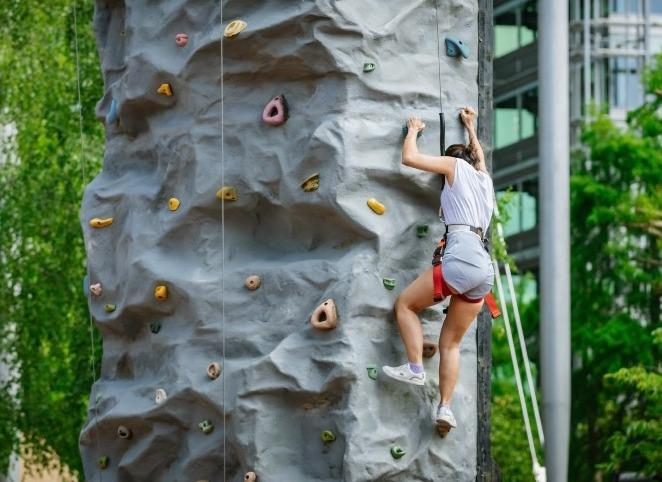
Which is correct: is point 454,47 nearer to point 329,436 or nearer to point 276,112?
point 276,112

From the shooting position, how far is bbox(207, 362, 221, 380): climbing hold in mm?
10172

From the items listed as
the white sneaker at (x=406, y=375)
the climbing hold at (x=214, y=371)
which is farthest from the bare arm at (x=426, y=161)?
the climbing hold at (x=214, y=371)

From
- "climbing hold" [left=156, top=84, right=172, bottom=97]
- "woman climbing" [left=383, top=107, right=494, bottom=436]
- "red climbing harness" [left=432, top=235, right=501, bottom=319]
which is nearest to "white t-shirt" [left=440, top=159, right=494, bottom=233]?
"woman climbing" [left=383, top=107, right=494, bottom=436]

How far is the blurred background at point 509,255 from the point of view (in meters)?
19.4

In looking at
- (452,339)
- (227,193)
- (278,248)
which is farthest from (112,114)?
(452,339)

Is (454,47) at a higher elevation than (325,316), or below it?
higher

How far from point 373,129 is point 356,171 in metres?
0.28

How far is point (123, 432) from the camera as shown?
10773 mm

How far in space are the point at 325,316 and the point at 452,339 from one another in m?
0.72

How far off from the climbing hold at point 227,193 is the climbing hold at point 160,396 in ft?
3.96

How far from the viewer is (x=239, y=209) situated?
34.2ft

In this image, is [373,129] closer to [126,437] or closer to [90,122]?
[126,437]

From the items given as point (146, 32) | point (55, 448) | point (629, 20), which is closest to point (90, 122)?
point (55, 448)

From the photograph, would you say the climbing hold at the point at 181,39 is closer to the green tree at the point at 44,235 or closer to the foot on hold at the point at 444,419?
the foot on hold at the point at 444,419
